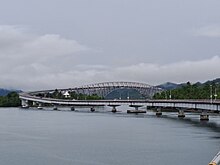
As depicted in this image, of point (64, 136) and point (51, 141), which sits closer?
point (51, 141)

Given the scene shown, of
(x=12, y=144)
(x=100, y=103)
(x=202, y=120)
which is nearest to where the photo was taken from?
(x=12, y=144)

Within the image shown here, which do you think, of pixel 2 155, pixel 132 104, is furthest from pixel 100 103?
pixel 2 155

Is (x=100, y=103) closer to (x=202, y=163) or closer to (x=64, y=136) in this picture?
(x=64, y=136)

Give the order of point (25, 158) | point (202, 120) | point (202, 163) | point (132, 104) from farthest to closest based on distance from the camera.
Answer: point (132, 104)
point (202, 120)
point (25, 158)
point (202, 163)

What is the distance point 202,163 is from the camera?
46.0 meters

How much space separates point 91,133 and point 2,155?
27824 millimetres

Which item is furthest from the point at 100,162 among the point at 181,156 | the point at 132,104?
the point at 132,104

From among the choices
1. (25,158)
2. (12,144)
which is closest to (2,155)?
(25,158)

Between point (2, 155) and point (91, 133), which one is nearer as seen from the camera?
point (2, 155)

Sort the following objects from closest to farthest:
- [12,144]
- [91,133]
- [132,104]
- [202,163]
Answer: [202,163], [12,144], [91,133], [132,104]

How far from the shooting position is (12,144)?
62969 mm

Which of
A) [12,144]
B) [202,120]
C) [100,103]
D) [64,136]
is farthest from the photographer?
[100,103]

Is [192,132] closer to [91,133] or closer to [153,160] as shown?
[91,133]

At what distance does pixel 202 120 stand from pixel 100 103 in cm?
7560
